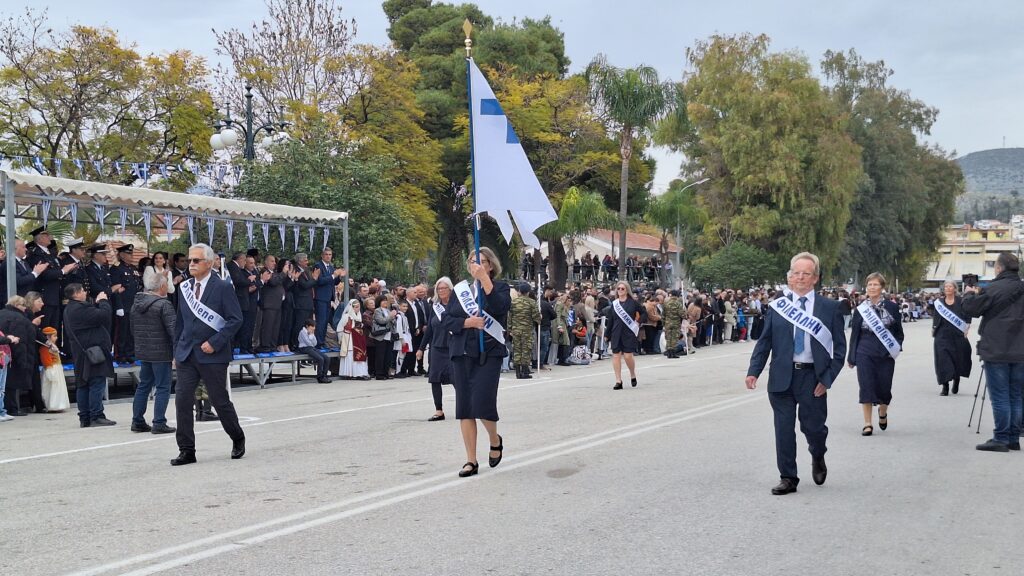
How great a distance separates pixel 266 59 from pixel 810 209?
29651 millimetres

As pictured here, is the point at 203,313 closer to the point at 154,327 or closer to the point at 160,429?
the point at 154,327

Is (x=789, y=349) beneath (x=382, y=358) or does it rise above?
above

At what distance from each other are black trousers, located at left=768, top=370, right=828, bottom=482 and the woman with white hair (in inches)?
512

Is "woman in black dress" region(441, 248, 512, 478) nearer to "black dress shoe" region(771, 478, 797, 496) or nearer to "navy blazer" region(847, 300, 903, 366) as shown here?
"black dress shoe" region(771, 478, 797, 496)

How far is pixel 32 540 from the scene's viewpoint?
6.21m

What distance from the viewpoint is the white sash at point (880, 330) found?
11102 mm

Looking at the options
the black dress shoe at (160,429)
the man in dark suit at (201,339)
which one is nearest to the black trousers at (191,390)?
the man in dark suit at (201,339)

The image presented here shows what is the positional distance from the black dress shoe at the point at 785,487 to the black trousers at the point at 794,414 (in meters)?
0.03

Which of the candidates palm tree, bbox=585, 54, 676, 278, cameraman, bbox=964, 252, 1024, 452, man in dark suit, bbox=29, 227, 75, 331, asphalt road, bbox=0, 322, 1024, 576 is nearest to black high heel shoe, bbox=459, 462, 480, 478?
asphalt road, bbox=0, 322, 1024, 576

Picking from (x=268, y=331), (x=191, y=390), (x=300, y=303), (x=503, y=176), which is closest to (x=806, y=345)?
(x=503, y=176)

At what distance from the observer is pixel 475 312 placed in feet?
27.5

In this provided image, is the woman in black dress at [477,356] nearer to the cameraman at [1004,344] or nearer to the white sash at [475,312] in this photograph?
the white sash at [475,312]

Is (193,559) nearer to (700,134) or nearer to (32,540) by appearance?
(32,540)

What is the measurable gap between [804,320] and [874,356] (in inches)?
155
